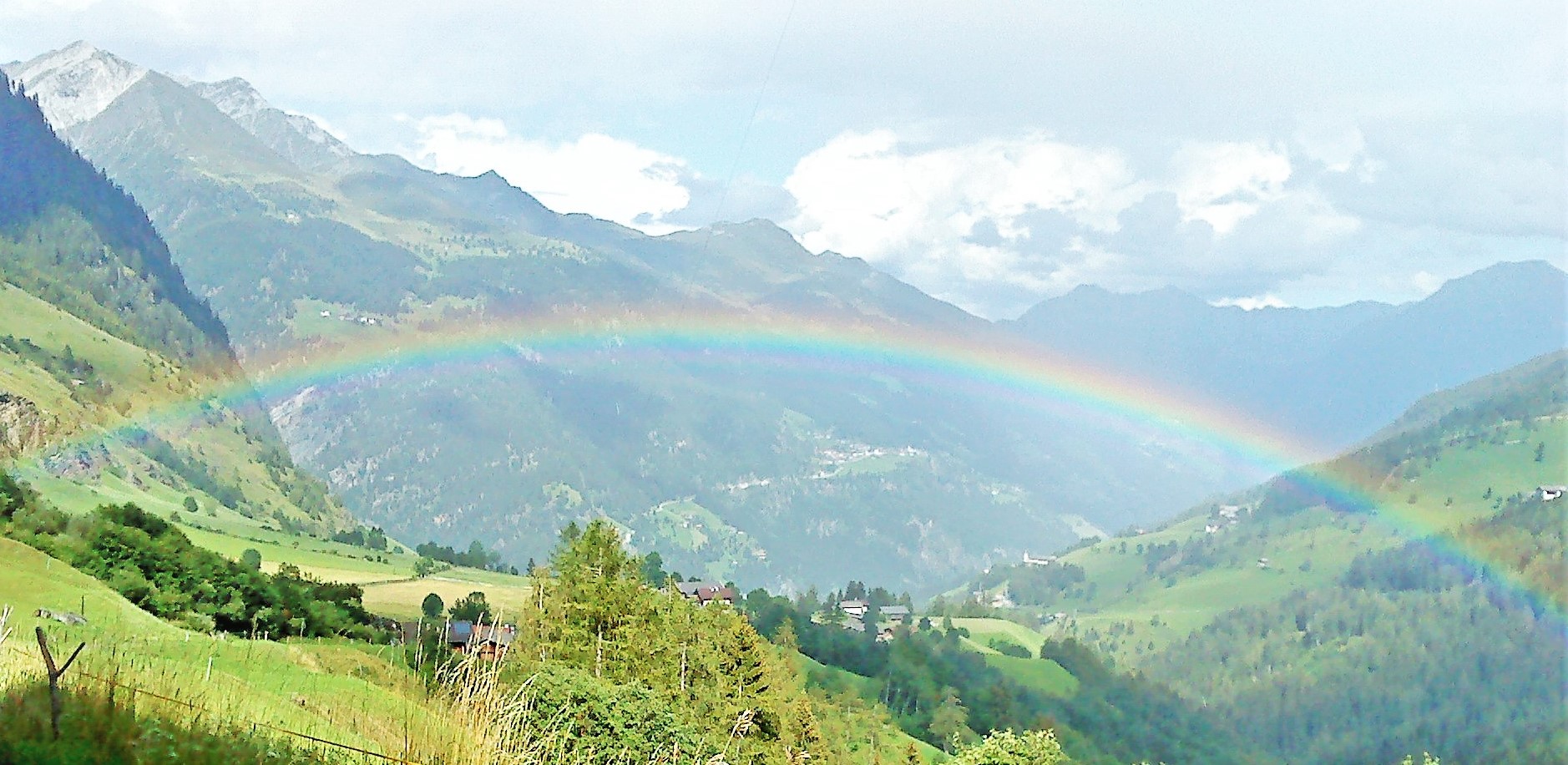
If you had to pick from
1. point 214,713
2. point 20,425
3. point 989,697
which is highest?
point 20,425

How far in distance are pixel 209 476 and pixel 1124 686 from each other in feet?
493

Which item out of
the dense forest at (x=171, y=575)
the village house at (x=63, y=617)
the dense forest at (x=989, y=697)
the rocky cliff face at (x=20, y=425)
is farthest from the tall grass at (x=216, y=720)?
the rocky cliff face at (x=20, y=425)

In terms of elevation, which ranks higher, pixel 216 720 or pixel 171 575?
pixel 216 720

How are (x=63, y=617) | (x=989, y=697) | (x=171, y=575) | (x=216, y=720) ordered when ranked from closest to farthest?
(x=216, y=720)
(x=63, y=617)
(x=171, y=575)
(x=989, y=697)

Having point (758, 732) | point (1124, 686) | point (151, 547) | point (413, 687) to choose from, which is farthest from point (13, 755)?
point (1124, 686)

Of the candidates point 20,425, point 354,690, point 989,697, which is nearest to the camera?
point 354,690

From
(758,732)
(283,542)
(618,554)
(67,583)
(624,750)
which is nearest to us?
(624,750)

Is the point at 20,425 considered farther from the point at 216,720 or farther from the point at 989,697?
the point at 216,720

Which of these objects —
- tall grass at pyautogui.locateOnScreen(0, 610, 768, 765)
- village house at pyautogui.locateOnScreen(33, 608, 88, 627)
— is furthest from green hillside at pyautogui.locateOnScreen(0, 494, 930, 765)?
village house at pyautogui.locateOnScreen(33, 608, 88, 627)

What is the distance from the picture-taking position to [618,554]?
146 ft

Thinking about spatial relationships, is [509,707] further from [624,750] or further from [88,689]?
[624,750]

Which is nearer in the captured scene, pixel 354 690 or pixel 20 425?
pixel 354 690

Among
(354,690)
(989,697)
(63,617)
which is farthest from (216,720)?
(989,697)

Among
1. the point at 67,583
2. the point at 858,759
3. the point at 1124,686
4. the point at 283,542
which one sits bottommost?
the point at 1124,686
